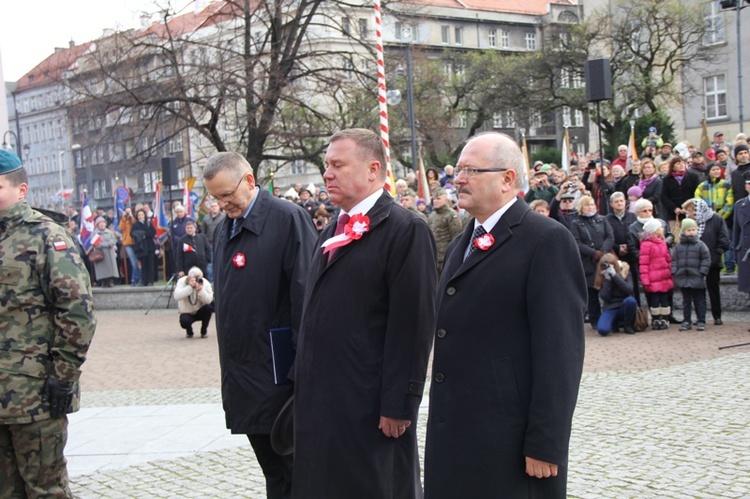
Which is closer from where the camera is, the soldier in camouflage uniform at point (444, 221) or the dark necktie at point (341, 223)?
the dark necktie at point (341, 223)

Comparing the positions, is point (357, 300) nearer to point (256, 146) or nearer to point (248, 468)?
point (248, 468)

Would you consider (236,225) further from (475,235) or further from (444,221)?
(444,221)

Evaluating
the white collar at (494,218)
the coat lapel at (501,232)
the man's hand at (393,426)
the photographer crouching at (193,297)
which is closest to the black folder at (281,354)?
the man's hand at (393,426)

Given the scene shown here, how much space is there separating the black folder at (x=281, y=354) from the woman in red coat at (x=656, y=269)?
9741mm

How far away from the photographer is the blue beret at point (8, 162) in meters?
4.61

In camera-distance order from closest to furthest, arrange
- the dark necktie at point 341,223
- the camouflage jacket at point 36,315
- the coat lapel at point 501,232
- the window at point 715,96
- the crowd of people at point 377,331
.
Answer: the crowd of people at point 377,331, the coat lapel at point 501,232, the dark necktie at point 341,223, the camouflage jacket at point 36,315, the window at point 715,96

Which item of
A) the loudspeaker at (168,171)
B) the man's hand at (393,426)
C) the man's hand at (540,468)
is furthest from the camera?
the loudspeaker at (168,171)

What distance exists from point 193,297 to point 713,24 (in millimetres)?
40874

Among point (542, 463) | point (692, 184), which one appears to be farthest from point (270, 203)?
point (692, 184)

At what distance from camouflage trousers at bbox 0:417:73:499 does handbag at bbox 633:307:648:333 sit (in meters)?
10.3

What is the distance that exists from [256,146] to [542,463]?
22840mm

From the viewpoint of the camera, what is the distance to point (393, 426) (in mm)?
3895

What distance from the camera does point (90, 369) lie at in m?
13.2

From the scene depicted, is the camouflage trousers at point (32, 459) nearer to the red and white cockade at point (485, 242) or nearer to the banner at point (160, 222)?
the red and white cockade at point (485, 242)
